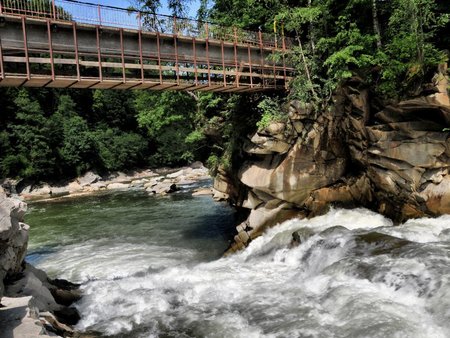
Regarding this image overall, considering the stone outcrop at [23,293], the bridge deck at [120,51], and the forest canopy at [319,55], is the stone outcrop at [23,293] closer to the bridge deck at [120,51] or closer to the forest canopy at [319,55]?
the bridge deck at [120,51]

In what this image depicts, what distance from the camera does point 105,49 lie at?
15844 mm

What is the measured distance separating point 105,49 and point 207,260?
994 centimetres

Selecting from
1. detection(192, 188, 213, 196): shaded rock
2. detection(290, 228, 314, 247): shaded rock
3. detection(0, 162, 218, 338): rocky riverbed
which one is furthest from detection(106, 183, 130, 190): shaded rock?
detection(290, 228, 314, 247): shaded rock

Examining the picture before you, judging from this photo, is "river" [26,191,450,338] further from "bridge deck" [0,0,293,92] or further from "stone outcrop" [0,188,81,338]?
"bridge deck" [0,0,293,92]

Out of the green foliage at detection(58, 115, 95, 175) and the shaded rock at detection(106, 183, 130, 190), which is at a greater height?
the green foliage at detection(58, 115, 95, 175)

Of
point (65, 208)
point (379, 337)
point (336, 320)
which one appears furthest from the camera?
point (65, 208)

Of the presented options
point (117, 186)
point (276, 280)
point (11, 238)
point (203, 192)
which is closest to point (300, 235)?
point (276, 280)

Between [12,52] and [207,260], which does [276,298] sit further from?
[12,52]

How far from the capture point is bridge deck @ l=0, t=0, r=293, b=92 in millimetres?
13906

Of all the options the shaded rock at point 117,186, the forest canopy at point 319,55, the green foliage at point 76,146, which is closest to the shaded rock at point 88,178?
the green foliage at point 76,146

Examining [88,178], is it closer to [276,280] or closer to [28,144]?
[28,144]

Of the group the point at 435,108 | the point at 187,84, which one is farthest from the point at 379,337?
the point at 187,84

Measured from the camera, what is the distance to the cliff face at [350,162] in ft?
49.3

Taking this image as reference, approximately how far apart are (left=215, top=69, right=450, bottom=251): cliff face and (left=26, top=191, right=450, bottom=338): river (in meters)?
0.73
